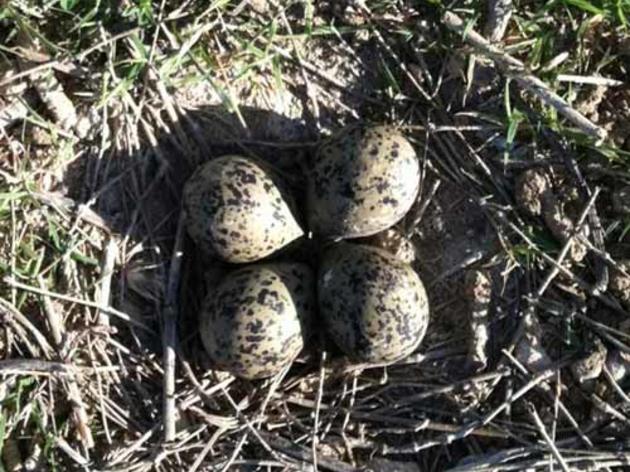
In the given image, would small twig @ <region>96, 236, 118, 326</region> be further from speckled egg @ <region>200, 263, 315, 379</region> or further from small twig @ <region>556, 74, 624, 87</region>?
small twig @ <region>556, 74, 624, 87</region>

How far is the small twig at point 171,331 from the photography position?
342 cm

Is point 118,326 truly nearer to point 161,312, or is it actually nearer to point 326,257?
point 161,312

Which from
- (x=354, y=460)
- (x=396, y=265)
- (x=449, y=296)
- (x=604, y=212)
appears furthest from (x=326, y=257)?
(x=604, y=212)

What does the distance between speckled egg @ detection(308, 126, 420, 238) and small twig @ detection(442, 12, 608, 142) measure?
42cm

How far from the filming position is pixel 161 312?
350 centimetres

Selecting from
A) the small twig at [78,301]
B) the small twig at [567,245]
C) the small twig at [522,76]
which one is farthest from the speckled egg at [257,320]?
the small twig at [522,76]

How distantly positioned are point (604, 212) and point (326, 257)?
93cm

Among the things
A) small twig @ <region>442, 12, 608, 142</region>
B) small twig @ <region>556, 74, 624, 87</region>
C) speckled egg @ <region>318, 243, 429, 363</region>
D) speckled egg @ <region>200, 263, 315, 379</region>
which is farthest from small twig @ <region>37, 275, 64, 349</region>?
small twig @ <region>556, 74, 624, 87</region>

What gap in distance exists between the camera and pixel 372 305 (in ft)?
10.6

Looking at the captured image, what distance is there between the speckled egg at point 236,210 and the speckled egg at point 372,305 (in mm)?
222

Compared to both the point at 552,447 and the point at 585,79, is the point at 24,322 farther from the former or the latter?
the point at 585,79

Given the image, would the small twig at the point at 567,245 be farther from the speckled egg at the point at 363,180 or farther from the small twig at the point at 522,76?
the speckled egg at the point at 363,180

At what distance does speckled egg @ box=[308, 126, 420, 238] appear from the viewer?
323 cm

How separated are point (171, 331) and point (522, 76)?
1.37 meters
